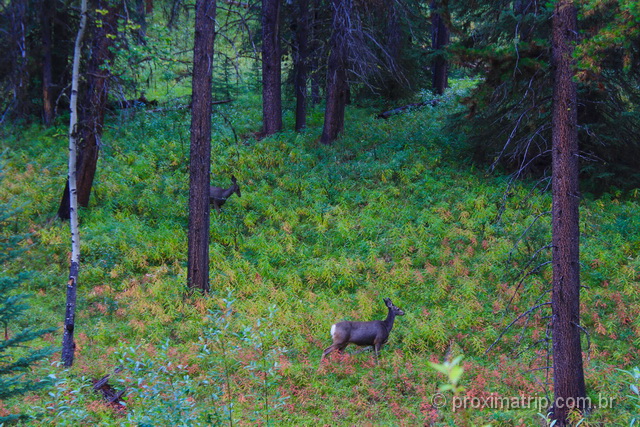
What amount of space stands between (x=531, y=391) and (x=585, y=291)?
3.69 metres

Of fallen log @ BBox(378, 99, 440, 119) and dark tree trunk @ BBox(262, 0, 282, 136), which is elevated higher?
dark tree trunk @ BBox(262, 0, 282, 136)

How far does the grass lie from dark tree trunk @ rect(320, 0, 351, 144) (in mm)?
706

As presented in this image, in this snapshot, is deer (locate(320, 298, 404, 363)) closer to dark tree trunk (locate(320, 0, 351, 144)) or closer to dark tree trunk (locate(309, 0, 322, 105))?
dark tree trunk (locate(320, 0, 351, 144))

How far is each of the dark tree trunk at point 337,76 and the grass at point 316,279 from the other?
71 centimetres

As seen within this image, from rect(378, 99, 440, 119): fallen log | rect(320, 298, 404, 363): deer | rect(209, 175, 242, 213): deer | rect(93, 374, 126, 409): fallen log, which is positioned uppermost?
rect(378, 99, 440, 119): fallen log

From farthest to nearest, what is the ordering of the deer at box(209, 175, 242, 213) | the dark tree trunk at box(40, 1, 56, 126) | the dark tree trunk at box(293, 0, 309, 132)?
1. the dark tree trunk at box(293, 0, 309, 132)
2. the dark tree trunk at box(40, 1, 56, 126)
3. the deer at box(209, 175, 242, 213)

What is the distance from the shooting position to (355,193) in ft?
54.7

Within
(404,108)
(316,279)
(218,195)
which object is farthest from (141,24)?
(404,108)

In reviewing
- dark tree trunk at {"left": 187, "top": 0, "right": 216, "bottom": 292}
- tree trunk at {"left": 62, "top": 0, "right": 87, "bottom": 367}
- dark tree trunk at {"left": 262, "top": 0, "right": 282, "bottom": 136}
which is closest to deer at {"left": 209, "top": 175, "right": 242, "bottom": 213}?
dark tree trunk at {"left": 187, "top": 0, "right": 216, "bottom": 292}

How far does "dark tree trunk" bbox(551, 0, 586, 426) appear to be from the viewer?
772cm

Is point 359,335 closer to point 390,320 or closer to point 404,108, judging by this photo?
point 390,320

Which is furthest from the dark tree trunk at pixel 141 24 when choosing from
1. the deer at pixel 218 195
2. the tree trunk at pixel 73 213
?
the deer at pixel 218 195

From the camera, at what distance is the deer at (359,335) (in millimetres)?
10258
